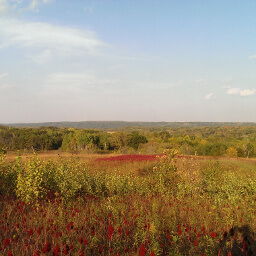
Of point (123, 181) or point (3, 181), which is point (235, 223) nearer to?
point (123, 181)

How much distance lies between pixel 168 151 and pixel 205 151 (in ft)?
160

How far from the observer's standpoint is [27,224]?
397 cm

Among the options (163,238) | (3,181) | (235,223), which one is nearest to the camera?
(163,238)

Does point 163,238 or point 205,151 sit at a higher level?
point 163,238

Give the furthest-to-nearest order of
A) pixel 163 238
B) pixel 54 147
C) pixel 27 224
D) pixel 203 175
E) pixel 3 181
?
pixel 54 147, pixel 203 175, pixel 3 181, pixel 27 224, pixel 163 238

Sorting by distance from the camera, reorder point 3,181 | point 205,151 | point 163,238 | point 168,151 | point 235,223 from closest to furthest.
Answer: point 163,238 → point 235,223 → point 3,181 → point 168,151 → point 205,151

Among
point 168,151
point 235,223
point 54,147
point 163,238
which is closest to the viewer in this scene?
point 163,238

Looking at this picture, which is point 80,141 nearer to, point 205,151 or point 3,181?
point 205,151

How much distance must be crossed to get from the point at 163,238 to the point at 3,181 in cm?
521

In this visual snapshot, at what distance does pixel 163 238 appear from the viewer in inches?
146

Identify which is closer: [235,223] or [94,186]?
[235,223]

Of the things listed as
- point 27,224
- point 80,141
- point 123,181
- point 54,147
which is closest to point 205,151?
point 80,141

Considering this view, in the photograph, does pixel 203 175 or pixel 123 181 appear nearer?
pixel 123 181

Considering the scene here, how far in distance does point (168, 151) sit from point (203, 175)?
222 cm
